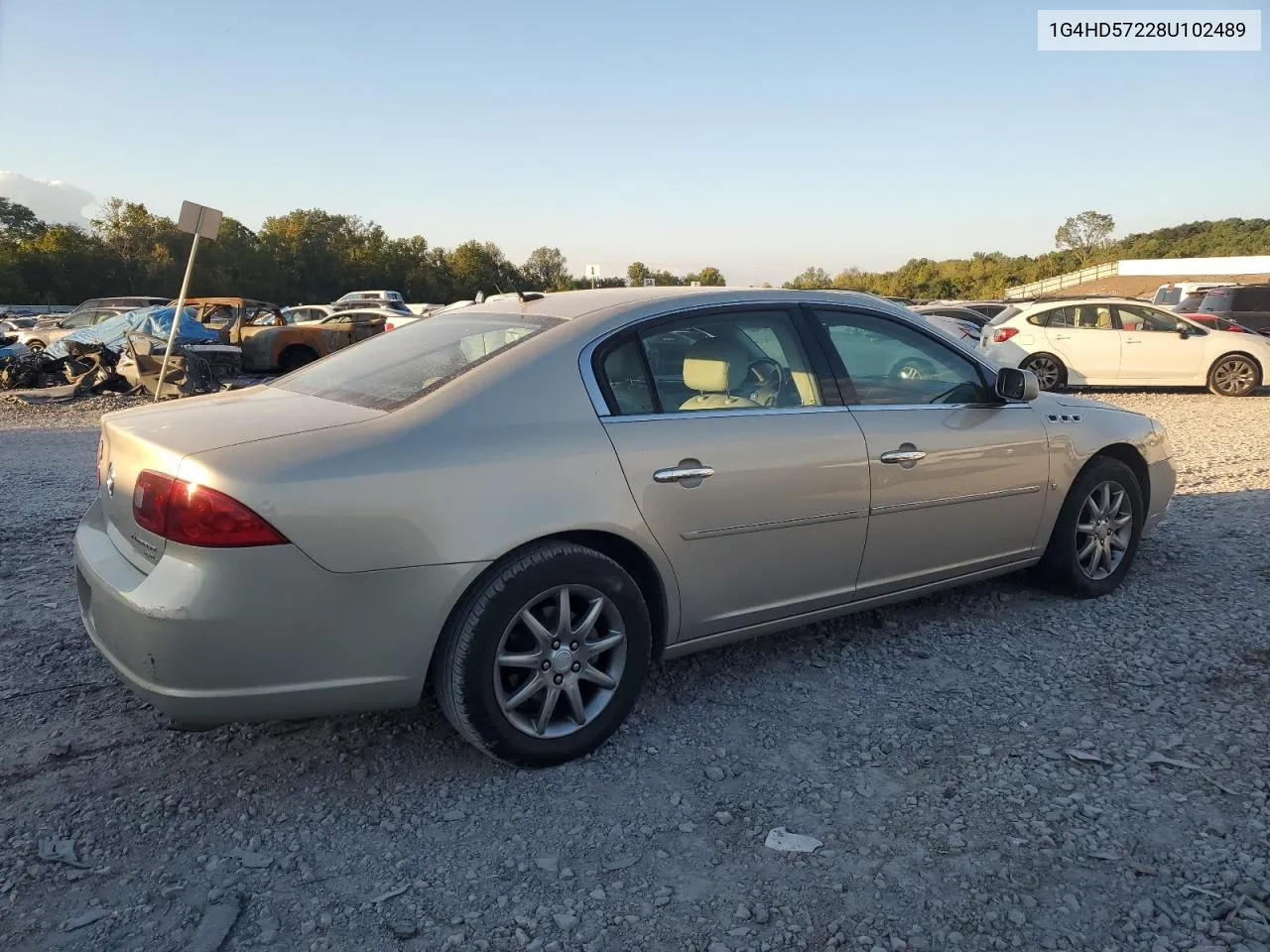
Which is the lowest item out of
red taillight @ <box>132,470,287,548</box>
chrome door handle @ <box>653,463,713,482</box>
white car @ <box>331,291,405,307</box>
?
chrome door handle @ <box>653,463,713,482</box>

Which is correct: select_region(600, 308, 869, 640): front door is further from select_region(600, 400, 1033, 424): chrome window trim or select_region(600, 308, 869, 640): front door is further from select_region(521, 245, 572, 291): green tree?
select_region(521, 245, 572, 291): green tree

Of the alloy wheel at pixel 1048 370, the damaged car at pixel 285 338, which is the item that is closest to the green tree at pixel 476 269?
the damaged car at pixel 285 338

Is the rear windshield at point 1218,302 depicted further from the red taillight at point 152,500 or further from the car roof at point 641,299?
the red taillight at point 152,500

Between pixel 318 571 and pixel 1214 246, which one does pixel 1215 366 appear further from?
pixel 1214 246

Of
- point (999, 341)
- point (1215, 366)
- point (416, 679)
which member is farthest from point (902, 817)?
point (1215, 366)

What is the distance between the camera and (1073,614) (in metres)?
4.27

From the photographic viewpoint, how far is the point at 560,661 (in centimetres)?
290

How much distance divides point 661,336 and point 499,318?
66cm

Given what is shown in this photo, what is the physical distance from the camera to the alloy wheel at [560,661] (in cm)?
284

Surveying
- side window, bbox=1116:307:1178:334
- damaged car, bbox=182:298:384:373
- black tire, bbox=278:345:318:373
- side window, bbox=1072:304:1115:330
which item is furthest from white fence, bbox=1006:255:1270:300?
black tire, bbox=278:345:318:373

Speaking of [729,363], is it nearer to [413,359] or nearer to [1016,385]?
[413,359]

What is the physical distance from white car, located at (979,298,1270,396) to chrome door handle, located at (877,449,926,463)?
437 inches

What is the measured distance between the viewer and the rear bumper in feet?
7.99

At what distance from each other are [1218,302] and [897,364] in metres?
18.5
